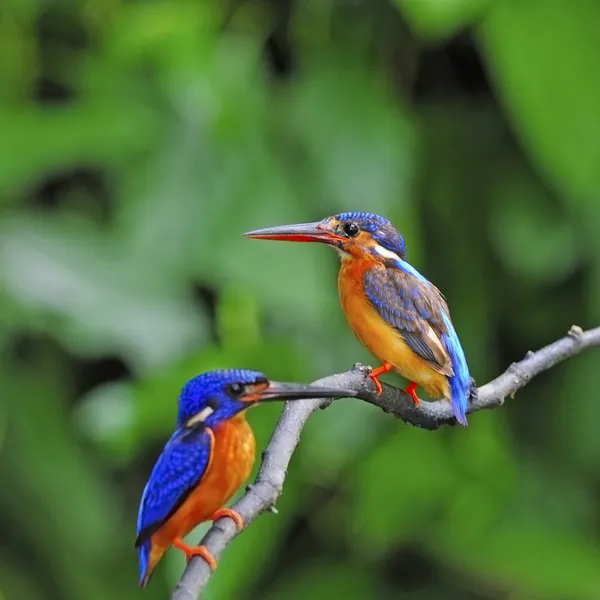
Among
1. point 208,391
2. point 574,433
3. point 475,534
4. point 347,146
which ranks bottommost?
point 475,534

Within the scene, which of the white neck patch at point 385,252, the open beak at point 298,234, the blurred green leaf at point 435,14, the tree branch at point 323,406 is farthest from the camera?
the blurred green leaf at point 435,14

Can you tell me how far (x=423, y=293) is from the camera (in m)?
0.82

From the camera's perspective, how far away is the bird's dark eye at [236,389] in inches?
23.0

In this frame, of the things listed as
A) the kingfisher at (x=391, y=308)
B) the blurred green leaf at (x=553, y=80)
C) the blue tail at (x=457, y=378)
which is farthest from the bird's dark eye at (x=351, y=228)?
the blurred green leaf at (x=553, y=80)

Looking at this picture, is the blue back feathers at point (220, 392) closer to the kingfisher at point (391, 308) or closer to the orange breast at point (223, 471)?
the orange breast at point (223, 471)

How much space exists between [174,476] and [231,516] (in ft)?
0.21

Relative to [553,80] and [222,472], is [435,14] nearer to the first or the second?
[553,80]

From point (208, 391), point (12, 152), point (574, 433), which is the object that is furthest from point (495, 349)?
point (208, 391)

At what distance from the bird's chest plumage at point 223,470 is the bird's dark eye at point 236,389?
2 cm

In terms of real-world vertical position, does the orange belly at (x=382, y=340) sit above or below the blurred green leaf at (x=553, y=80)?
above

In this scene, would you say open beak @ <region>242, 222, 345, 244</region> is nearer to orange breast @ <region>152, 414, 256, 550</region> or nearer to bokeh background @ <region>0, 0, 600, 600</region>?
orange breast @ <region>152, 414, 256, 550</region>

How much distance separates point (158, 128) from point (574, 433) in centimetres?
107

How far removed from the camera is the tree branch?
525mm

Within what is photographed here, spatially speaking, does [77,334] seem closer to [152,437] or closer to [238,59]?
[152,437]
